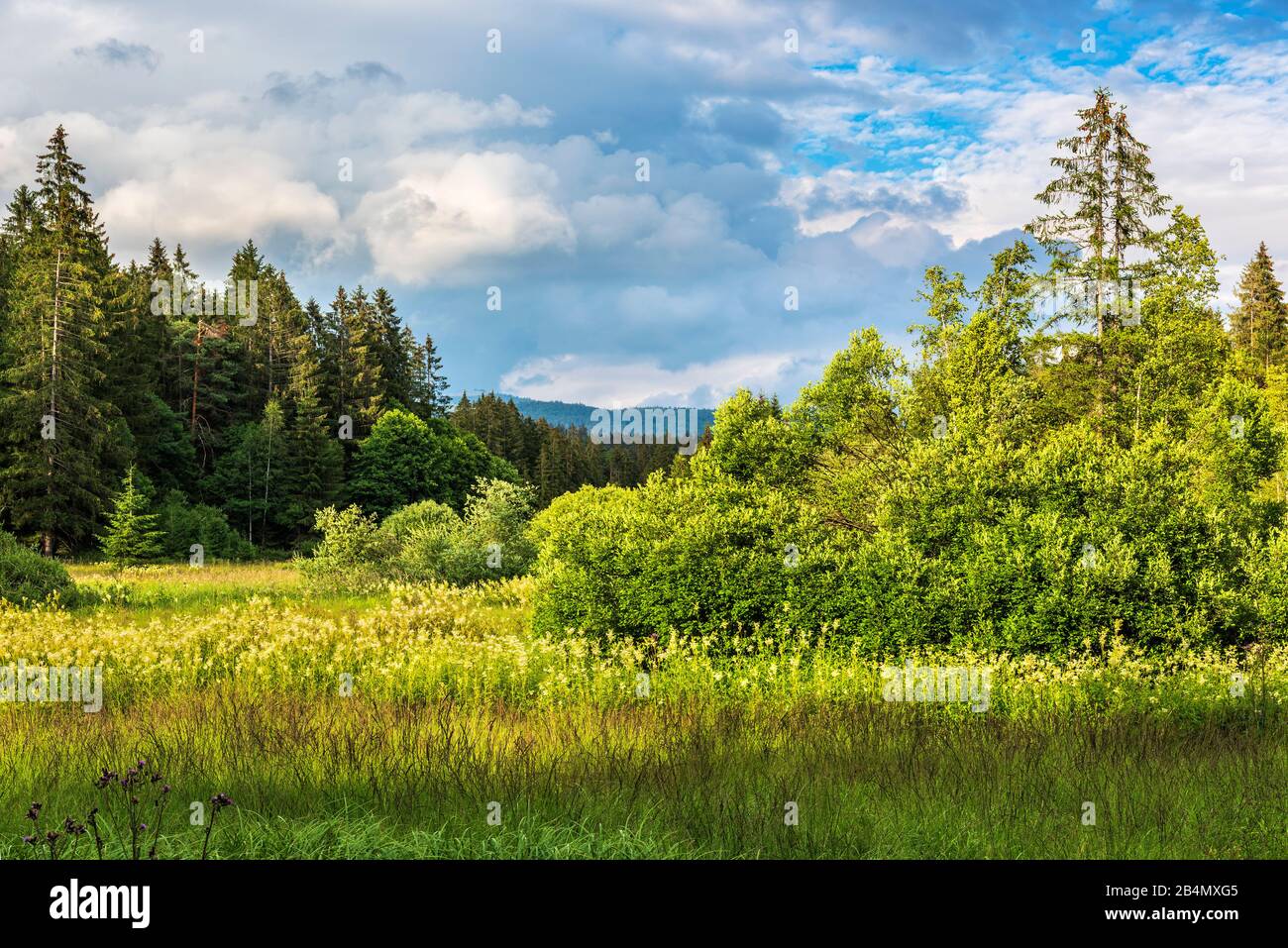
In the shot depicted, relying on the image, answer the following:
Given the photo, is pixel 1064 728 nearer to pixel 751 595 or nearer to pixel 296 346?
pixel 751 595

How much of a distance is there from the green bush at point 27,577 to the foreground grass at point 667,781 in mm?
A: 11095

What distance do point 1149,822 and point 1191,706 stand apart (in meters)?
4.54

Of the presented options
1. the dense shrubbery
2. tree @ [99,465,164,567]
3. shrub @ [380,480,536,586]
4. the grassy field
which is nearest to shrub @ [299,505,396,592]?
the dense shrubbery

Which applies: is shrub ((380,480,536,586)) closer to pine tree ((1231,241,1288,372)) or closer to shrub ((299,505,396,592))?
shrub ((299,505,396,592))

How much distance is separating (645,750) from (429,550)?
1750 cm

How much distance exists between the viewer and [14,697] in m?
9.62

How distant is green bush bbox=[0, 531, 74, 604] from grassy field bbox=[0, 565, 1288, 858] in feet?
20.6

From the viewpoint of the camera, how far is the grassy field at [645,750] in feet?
17.0

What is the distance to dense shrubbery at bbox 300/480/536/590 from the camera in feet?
74.1

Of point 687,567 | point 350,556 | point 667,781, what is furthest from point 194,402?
point 667,781

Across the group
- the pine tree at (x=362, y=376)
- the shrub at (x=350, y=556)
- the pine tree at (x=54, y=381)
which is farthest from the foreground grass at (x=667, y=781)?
the pine tree at (x=362, y=376)

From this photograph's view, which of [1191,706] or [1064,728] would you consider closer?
[1064,728]

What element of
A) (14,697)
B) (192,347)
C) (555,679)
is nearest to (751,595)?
(555,679)

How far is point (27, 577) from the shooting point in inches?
719
